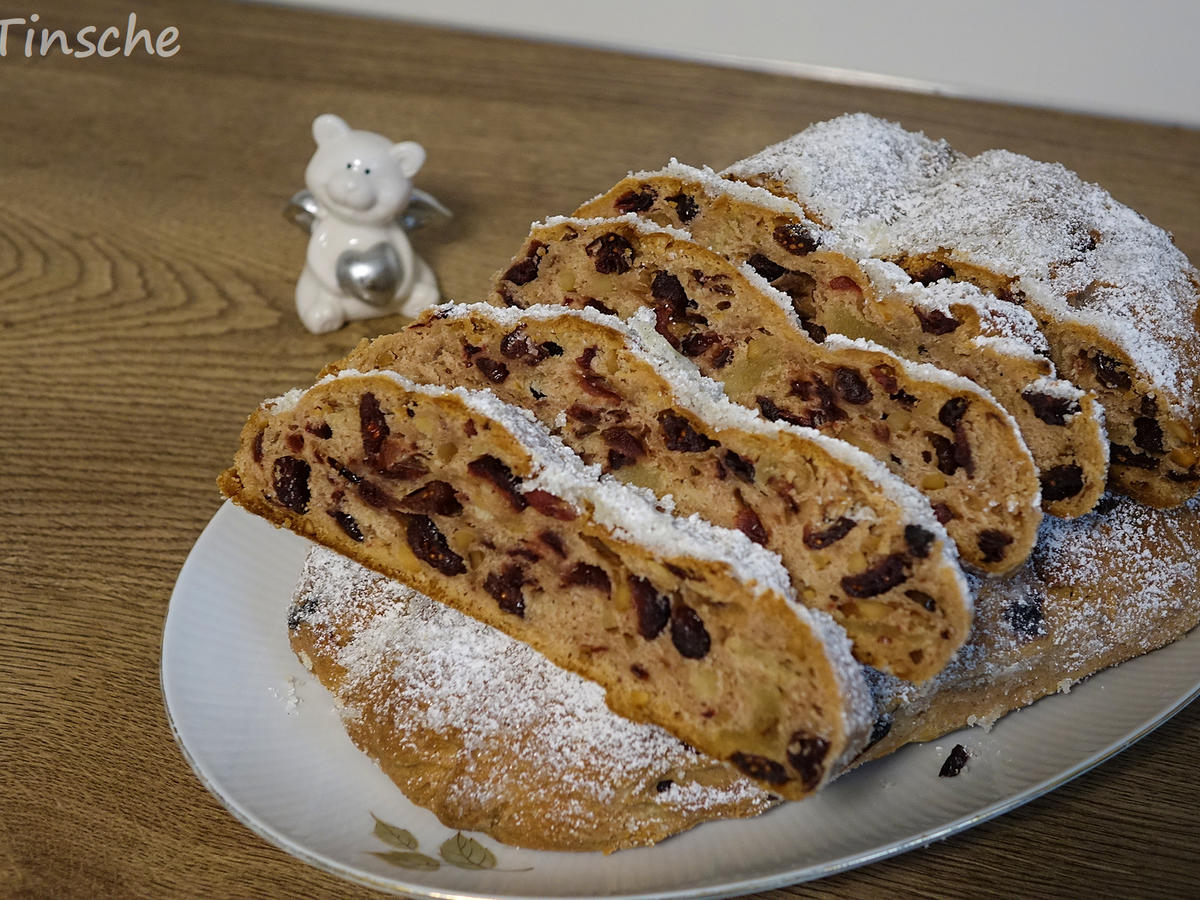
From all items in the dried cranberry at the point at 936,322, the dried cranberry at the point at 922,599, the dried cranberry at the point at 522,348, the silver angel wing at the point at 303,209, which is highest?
the dried cranberry at the point at 936,322

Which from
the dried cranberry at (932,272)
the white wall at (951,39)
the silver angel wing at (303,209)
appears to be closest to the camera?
the dried cranberry at (932,272)

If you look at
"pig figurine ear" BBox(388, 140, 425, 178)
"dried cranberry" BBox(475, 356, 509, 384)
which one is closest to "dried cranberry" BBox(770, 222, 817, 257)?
"dried cranberry" BBox(475, 356, 509, 384)

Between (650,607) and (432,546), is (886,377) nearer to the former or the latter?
(650,607)

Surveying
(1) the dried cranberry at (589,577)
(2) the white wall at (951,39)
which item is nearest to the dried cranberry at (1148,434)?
(1) the dried cranberry at (589,577)

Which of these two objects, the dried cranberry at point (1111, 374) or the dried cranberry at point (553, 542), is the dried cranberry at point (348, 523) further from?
the dried cranberry at point (1111, 374)

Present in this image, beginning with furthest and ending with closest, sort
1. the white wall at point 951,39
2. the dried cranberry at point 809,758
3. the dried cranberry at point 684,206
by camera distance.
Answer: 1. the white wall at point 951,39
2. the dried cranberry at point 684,206
3. the dried cranberry at point 809,758

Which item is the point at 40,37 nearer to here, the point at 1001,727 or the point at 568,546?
the point at 568,546

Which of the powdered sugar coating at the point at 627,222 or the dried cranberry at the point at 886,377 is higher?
the powdered sugar coating at the point at 627,222
